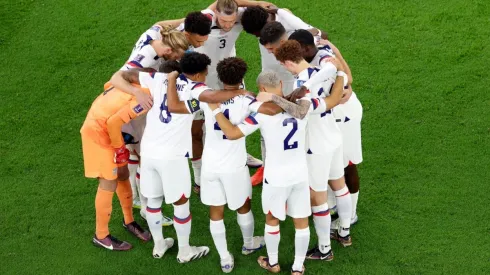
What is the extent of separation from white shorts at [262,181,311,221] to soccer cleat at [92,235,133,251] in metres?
1.43

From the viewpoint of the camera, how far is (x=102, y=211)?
5.58 m

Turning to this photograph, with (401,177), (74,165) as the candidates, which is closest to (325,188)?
(401,177)

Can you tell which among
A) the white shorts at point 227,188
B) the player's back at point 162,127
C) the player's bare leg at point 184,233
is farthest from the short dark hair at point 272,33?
the player's bare leg at point 184,233

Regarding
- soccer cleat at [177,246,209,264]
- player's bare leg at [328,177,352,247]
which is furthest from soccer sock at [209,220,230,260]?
player's bare leg at [328,177,352,247]

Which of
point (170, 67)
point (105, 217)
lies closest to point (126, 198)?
point (105, 217)

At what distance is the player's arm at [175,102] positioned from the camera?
4.91 meters

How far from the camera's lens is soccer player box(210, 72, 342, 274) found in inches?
186

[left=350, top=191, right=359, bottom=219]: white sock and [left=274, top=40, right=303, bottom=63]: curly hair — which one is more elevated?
[left=274, top=40, right=303, bottom=63]: curly hair

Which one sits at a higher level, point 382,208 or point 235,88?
point 235,88

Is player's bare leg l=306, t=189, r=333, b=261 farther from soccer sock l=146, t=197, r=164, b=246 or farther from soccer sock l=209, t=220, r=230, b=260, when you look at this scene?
soccer sock l=146, t=197, r=164, b=246

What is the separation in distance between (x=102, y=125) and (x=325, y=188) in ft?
5.92

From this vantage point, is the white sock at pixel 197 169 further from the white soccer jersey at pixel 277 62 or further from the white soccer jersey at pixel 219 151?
the white soccer jersey at pixel 219 151

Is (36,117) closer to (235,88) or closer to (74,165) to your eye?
(74,165)

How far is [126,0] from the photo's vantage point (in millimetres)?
9312
